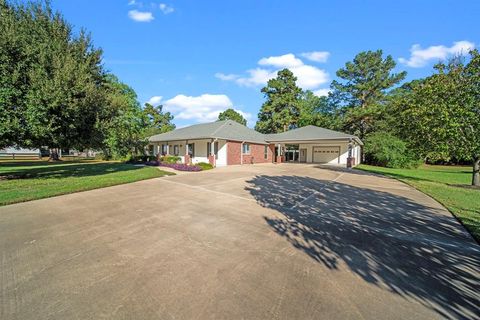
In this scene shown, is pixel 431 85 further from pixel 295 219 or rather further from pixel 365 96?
pixel 365 96

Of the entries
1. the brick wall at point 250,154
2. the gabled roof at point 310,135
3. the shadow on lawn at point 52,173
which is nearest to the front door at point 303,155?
the gabled roof at point 310,135

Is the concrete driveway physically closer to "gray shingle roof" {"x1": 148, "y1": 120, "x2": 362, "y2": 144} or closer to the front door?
"gray shingle roof" {"x1": 148, "y1": 120, "x2": 362, "y2": 144}

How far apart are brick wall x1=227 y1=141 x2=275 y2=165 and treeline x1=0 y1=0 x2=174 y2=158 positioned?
11.2m

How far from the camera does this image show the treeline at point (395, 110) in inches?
427

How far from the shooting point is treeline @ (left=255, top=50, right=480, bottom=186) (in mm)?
10852

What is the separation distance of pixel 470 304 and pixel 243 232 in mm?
3386

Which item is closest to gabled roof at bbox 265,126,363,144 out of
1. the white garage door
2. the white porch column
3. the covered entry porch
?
the white garage door

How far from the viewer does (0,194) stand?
7270 millimetres

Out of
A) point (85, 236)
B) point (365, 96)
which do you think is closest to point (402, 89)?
point (365, 96)

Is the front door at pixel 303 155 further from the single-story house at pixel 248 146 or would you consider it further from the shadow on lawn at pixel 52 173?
the shadow on lawn at pixel 52 173

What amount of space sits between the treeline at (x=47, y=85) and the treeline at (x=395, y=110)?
18314mm

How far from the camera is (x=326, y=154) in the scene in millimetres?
26922

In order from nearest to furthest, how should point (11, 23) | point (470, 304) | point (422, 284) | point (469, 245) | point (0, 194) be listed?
point (470, 304) < point (422, 284) < point (469, 245) < point (0, 194) < point (11, 23)

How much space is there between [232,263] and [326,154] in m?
26.4
